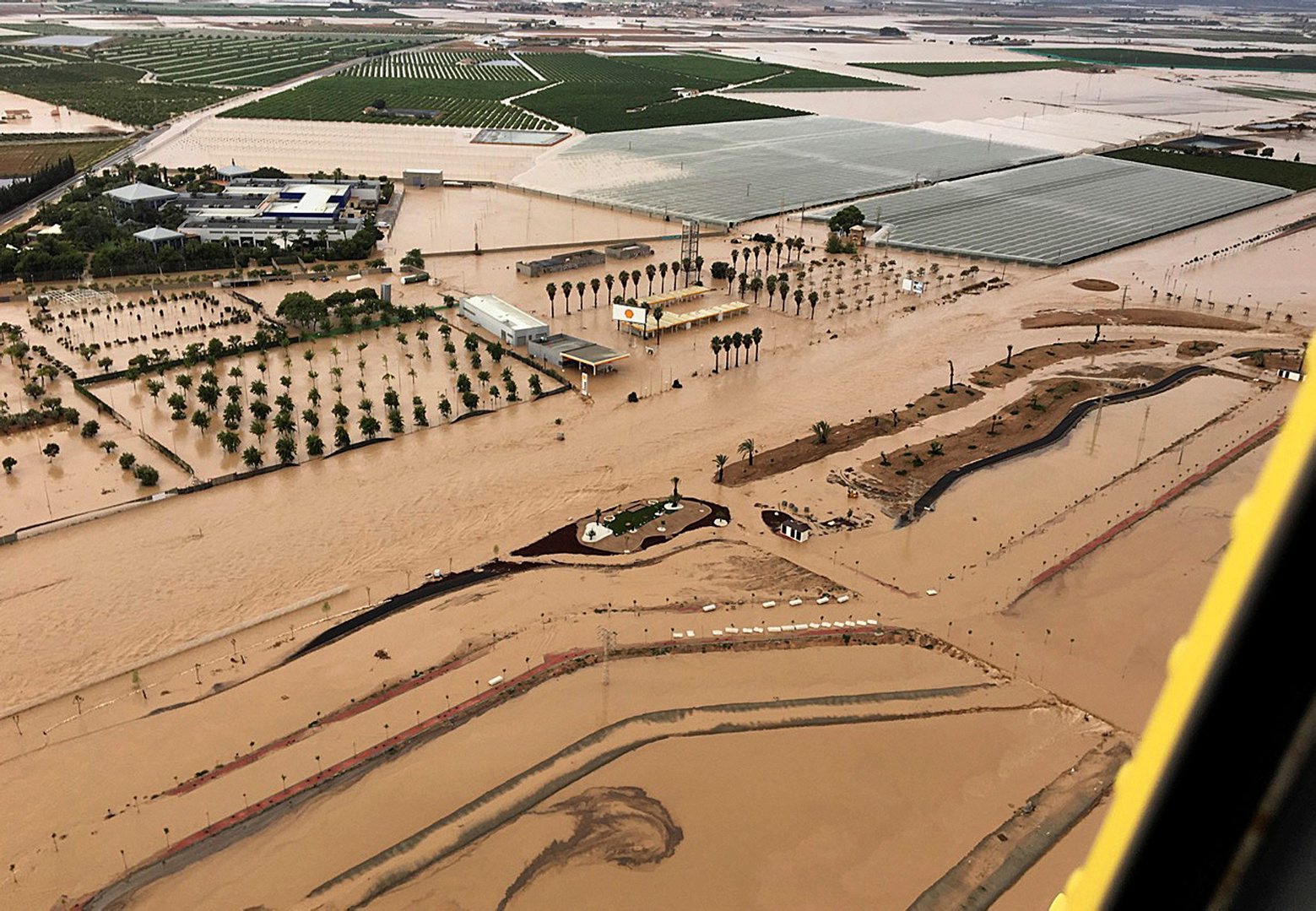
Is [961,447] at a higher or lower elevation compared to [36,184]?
lower

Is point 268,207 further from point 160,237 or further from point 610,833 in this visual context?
point 610,833

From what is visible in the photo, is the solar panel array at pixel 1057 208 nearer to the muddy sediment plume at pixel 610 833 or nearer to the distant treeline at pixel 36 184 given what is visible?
the muddy sediment plume at pixel 610 833

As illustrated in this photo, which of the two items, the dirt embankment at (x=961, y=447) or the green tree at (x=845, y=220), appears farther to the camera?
the green tree at (x=845, y=220)

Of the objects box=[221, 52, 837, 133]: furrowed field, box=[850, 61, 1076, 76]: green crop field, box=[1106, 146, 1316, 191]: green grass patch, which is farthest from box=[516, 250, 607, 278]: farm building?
box=[850, 61, 1076, 76]: green crop field

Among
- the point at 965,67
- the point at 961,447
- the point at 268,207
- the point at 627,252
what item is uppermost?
the point at 965,67

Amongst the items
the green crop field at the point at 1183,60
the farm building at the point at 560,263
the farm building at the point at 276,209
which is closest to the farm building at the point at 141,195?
the farm building at the point at 276,209

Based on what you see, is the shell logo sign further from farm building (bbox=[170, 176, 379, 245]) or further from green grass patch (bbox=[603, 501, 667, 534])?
farm building (bbox=[170, 176, 379, 245])

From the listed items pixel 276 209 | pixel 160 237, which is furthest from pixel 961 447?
pixel 276 209
